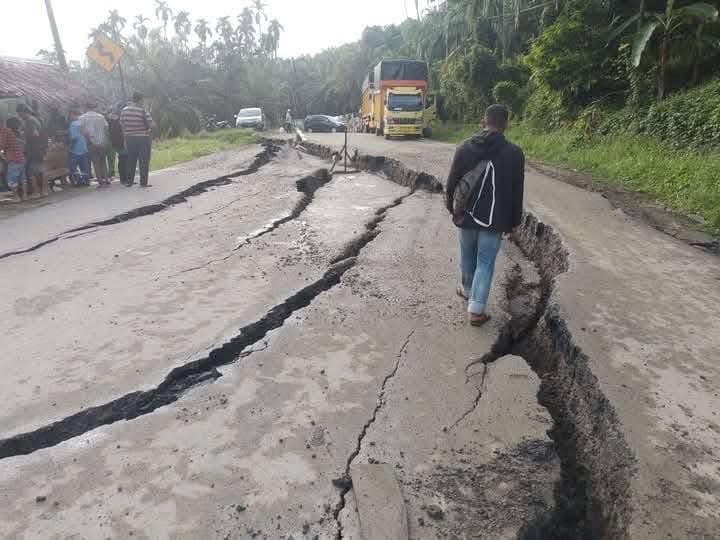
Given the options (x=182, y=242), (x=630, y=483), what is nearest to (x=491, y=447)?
(x=630, y=483)

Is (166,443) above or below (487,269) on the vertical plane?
below

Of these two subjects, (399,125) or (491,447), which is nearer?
(491,447)

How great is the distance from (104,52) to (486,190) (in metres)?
9.88

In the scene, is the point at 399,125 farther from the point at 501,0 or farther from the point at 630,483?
the point at 630,483

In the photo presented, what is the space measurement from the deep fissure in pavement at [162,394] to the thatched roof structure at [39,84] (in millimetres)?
7870

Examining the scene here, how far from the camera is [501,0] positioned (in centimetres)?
2261

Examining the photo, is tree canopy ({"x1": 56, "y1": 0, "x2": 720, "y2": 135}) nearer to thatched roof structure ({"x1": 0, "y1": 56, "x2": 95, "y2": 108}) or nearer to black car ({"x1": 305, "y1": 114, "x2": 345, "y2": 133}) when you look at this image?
black car ({"x1": 305, "y1": 114, "x2": 345, "y2": 133})

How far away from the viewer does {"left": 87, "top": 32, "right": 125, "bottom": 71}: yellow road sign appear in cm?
1046

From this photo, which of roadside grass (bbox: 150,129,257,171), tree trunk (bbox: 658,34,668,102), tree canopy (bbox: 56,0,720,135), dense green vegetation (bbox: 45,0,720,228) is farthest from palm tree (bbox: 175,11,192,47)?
tree trunk (bbox: 658,34,668,102)

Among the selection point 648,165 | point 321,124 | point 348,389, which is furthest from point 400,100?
A: point 348,389

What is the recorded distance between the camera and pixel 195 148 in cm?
1617

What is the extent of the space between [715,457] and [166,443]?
95.3 inches

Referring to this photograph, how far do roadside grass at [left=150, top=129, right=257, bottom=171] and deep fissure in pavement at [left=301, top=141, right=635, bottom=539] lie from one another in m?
10.4

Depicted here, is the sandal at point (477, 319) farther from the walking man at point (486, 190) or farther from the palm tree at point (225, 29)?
the palm tree at point (225, 29)
